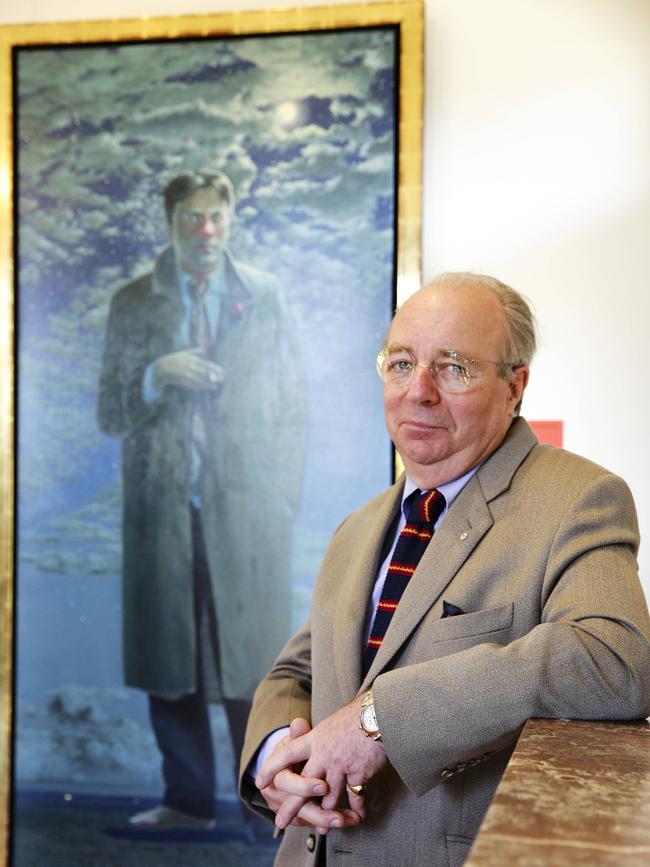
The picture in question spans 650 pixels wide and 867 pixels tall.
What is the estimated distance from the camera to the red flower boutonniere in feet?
11.2

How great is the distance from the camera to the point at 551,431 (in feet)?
10.6

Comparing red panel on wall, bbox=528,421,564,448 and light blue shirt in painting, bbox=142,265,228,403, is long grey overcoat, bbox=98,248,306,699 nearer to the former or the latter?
light blue shirt in painting, bbox=142,265,228,403

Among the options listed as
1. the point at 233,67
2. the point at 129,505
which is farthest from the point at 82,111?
the point at 129,505

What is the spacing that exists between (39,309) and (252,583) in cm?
118

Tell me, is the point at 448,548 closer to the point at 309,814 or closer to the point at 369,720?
the point at 369,720

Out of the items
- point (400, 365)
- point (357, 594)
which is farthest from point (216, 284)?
point (357, 594)

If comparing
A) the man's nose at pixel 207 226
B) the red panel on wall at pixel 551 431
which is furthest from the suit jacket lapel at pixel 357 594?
the man's nose at pixel 207 226

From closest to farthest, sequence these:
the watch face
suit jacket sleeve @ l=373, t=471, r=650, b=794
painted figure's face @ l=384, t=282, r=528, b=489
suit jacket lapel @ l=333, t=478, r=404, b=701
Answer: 1. suit jacket sleeve @ l=373, t=471, r=650, b=794
2. the watch face
3. suit jacket lapel @ l=333, t=478, r=404, b=701
4. painted figure's face @ l=384, t=282, r=528, b=489

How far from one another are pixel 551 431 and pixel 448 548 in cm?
157

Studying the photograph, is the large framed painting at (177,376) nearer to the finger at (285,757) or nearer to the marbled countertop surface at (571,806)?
the finger at (285,757)

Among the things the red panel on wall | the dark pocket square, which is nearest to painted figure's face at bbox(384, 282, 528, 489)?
the dark pocket square

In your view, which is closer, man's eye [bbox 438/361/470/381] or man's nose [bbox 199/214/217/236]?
man's eye [bbox 438/361/470/381]

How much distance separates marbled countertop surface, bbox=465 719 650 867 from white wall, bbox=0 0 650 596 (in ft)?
6.88

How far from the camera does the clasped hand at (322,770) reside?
5.01ft
